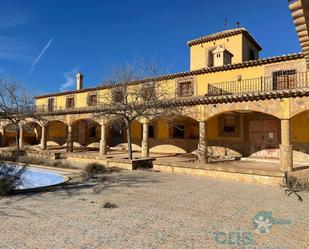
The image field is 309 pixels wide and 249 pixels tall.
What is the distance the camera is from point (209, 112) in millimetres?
16062

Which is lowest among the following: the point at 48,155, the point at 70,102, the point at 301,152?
the point at 48,155

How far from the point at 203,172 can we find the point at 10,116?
54.5 ft

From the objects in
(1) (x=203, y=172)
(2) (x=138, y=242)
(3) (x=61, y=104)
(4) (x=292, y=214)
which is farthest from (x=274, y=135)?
(3) (x=61, y=104)

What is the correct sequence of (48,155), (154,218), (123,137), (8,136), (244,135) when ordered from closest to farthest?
(154,218)
(244,135)
(48,155)
(123,137)
(8,136)

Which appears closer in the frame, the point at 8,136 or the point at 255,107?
the point at 255,107

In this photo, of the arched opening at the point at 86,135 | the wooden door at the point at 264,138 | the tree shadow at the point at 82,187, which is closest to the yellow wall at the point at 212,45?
the wooden door at the point at 264,138

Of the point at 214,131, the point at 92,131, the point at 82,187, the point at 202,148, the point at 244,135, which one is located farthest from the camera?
the point at 92,131

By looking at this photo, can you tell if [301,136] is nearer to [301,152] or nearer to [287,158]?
[301,152]

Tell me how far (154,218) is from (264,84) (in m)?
13.4

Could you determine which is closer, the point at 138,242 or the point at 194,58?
the point at 138,242

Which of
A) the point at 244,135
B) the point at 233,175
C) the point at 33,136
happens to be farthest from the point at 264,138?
the point at 33,136

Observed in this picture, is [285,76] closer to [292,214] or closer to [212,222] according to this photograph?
[292,214]

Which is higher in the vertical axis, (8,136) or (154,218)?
(8,136)

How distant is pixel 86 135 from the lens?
29.2 meters
